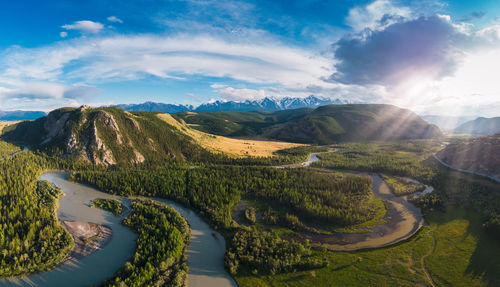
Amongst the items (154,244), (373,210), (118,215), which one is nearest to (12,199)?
(118,215)

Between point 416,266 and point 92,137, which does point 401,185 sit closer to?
point 416,266

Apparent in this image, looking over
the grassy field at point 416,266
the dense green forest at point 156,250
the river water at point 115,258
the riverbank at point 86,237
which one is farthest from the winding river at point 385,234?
the riverbank at point 86,237

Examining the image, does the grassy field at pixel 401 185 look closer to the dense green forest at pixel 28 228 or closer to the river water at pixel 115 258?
the river water at pixel 115 258

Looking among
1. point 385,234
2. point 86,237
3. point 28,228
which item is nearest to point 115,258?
point 86,237

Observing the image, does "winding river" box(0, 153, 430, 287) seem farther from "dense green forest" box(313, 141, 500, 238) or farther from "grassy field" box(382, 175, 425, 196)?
"dense green forest" box(313, 141, 500, 238)

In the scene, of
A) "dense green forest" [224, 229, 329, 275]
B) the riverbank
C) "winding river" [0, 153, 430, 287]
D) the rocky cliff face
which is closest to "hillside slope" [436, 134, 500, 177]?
"winding river" [0, 153, 430, 287]
